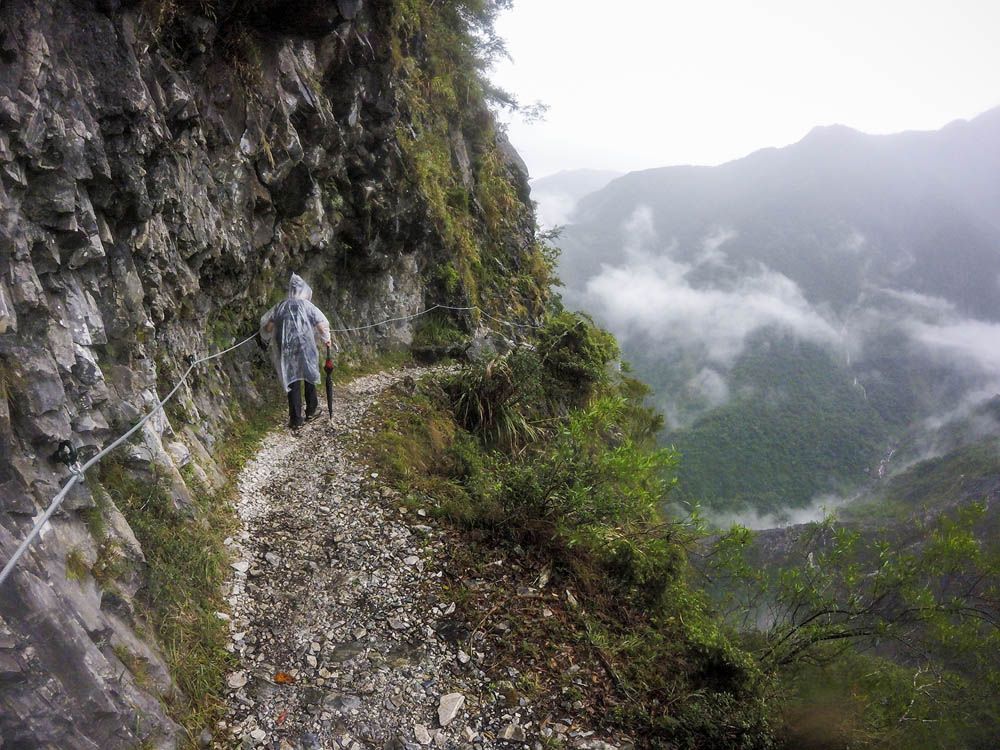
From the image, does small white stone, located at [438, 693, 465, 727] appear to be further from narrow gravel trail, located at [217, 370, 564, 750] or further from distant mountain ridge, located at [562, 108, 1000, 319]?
distant mountain ridge, located at [562, 108, 1000, 319]

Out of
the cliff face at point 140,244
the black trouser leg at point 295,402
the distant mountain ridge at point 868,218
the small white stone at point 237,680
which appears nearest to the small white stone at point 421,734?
the small white stone at point 237,680

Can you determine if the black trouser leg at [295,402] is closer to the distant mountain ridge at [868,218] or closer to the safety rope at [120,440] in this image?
the safety rope at [120,440]

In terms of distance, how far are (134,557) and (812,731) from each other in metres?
5.09

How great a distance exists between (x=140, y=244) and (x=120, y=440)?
283cm

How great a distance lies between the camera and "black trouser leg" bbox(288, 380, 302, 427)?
8077 millimetres

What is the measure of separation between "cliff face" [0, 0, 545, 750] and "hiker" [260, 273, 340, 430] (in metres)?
0.79

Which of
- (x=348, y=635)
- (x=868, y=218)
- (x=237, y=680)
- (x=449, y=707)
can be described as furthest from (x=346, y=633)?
(x=868, y=218)

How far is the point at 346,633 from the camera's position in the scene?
14.5ft

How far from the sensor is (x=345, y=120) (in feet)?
36.9

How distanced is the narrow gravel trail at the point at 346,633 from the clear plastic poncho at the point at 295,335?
1851 millimetres

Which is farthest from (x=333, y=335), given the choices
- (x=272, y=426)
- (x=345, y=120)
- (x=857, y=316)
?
(x=857, y=316)

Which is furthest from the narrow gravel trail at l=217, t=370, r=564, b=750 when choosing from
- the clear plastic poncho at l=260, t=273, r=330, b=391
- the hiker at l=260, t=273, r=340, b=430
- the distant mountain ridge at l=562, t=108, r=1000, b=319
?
the distant mountain ridge at l=562, t=108, r=1000, b=319

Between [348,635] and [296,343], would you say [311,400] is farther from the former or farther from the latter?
[348,635]

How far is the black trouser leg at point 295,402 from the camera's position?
8077 mm
